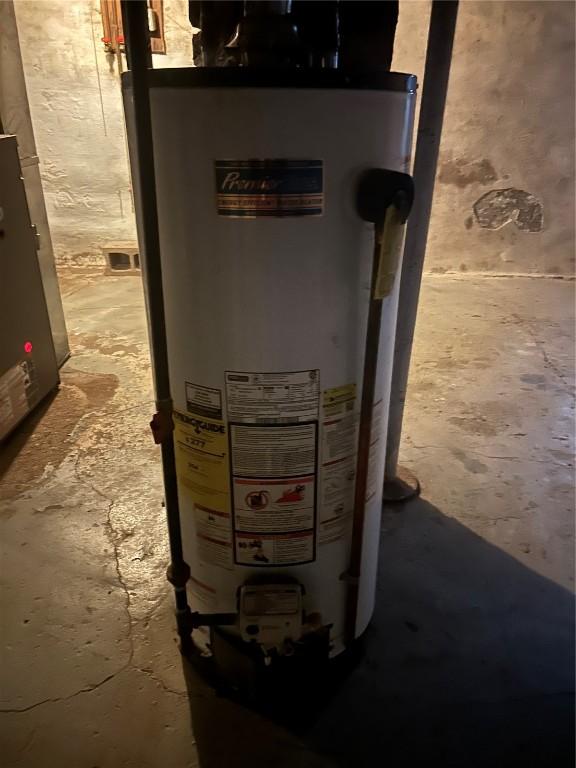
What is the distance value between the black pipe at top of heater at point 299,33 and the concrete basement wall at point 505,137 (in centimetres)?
310

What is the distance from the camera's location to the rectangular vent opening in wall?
405 centimetres

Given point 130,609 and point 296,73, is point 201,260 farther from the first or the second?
point 130,609

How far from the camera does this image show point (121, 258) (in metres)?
4.14

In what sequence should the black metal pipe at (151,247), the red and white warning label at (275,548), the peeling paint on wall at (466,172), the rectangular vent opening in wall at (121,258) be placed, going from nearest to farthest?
the black metal pipe at (151,247)
the red and white warning label at (275,548)
the peeling paint on wall at (466,172)
the rectangular vent opening in wall at (121,258)

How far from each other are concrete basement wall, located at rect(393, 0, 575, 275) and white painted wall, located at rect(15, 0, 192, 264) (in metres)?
1.75

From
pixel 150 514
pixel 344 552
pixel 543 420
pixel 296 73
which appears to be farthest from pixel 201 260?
pixel 543 420

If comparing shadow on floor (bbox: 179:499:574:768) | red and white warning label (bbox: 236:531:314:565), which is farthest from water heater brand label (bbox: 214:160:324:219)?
shadow on floor (bbox: 179:499:574:768)

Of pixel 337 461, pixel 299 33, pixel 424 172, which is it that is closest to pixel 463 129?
pixel 424 172

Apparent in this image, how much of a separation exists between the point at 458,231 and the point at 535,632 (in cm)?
316

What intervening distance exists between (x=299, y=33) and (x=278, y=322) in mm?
431

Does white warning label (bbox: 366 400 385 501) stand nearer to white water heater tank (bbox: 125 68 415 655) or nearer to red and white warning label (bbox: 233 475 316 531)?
white water heater tank (bbox: 125 68 415 655)

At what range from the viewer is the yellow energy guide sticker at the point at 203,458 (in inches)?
38.0

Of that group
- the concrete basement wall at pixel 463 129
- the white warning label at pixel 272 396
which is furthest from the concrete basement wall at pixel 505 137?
the white warning label at pixel 272 396

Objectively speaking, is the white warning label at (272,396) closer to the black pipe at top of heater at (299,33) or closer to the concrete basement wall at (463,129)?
the black pipe at top of heater at (299,33)
